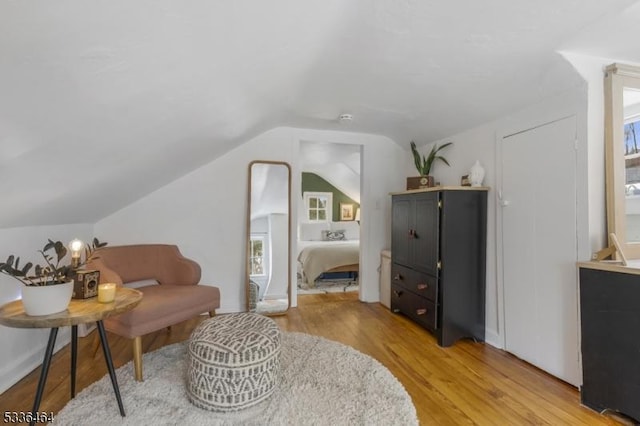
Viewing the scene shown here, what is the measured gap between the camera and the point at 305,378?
1.93 m

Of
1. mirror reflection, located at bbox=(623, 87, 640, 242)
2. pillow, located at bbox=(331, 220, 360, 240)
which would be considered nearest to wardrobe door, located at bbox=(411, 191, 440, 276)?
mirror reflection, located at bbox=(623, 87, 640, 242)

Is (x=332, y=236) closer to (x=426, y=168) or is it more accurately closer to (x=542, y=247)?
(x=426, y=168)

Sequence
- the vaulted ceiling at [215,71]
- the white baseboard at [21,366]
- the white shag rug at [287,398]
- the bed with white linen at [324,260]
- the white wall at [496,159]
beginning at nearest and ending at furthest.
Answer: the vaulted ceiling at [215,71] → the white shag rug at [287,398] → the white baseboard at [21,366] → the white wall at [496,159] → the bed with white linen at [324,260]

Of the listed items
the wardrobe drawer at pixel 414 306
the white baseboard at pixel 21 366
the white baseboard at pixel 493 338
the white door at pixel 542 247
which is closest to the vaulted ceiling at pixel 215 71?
the white door at pixel 542 247

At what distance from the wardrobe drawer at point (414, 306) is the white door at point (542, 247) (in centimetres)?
57

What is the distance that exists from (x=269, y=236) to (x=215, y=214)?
0.63 m

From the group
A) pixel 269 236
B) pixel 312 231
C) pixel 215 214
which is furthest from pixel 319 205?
pixel 215 214

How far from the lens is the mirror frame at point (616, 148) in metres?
1.82

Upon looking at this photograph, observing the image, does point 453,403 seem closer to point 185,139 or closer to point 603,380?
point 603,380

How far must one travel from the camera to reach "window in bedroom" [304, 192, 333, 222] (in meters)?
6.68

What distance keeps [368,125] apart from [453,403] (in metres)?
2.63

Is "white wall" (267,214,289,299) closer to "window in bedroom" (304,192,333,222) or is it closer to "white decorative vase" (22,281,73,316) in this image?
"white decorative vase" (22,281,73,316)

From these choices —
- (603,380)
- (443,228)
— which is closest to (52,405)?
(443,228)

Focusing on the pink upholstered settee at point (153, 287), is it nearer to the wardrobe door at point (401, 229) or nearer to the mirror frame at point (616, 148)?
the wardrobe door at point (401, 229)
